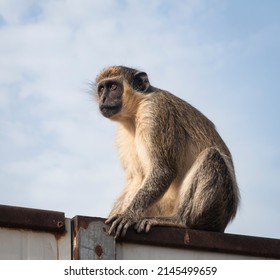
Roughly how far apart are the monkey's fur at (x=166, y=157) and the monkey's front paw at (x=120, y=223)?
1179 mm

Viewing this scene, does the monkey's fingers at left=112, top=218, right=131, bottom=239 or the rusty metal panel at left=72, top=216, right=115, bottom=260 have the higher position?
the monkey's fingers at left=112, top=218, right=131, bottom=239

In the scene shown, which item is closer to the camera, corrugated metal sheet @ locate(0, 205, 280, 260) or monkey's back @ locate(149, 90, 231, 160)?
corrugated metal sheet @ locate(0, 205, 280, 260)

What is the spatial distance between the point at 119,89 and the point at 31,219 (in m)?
6.20

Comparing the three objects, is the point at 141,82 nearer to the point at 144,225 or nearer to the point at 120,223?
the point at 144,225

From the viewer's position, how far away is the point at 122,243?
870 cm

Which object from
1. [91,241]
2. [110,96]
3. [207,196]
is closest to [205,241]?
[91,241]

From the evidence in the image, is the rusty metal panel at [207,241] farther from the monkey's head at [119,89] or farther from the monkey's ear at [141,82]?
the monkey's ear at [141,82]

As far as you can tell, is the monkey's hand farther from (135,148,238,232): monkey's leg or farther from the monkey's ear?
the monkey's ear

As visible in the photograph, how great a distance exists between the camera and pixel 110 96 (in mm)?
13930

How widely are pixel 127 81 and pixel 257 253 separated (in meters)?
5.71

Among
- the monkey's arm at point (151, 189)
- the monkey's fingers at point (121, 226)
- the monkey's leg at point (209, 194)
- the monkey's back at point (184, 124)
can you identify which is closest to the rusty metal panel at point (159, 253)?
the monkey's fingers at point (121, 226)

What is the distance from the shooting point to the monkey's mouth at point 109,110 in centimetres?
1350

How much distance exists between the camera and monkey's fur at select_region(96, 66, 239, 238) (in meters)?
11.6

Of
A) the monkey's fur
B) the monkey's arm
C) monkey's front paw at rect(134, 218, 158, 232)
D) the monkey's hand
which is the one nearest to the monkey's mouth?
the monkey's fur
